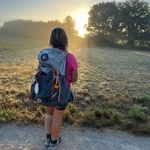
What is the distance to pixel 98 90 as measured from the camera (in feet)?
20.9

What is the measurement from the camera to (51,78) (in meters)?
2.68

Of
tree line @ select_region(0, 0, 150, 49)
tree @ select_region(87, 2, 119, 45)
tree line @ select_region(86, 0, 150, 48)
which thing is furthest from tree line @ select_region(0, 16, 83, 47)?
tree line @ select_region(86, 0, 150, 48)

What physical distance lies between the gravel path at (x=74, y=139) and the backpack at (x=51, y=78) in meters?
0.78

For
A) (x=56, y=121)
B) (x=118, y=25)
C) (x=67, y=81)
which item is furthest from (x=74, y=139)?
(x=118, y=25)

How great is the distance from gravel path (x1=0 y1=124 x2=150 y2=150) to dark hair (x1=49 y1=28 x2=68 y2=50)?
1389 millimetres

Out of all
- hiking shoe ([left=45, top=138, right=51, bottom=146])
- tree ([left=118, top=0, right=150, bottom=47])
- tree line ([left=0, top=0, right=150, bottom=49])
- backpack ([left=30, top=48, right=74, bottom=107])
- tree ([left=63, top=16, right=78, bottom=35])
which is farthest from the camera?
tree ([left=63, top=16, right=78, bottom=35])

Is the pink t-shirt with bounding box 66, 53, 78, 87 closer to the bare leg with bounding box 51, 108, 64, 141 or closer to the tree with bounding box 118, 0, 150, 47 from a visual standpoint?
the bare leg with bounding box 51, 108, 64, 141

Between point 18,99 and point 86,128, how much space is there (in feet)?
6.36

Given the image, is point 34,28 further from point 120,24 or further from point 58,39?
point 58,39

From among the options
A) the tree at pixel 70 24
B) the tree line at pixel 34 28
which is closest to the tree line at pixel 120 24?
the tree at pixel 70 24

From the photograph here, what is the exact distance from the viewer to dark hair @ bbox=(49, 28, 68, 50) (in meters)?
2.75

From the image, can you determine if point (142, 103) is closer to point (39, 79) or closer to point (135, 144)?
point (135, 144)

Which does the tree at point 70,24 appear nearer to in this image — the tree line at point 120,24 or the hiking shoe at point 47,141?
the tree line at point 120,24

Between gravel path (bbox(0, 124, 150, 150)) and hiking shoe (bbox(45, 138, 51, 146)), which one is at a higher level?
hiking shoe (bbox(45, 138, 51, 146))
